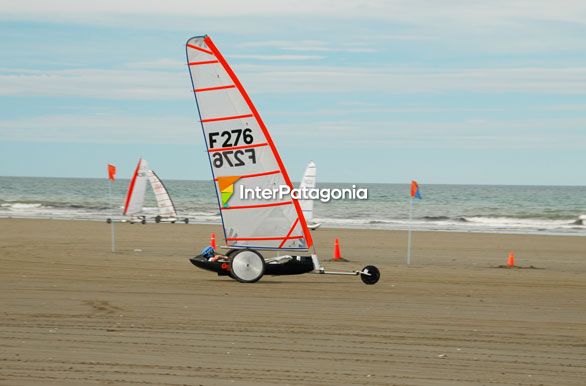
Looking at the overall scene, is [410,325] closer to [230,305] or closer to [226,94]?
[230,305]

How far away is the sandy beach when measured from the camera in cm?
762

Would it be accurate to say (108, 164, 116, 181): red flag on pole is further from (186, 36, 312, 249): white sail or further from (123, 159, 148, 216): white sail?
(123, 159, 148, 216): white sail

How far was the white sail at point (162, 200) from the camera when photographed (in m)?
42.7

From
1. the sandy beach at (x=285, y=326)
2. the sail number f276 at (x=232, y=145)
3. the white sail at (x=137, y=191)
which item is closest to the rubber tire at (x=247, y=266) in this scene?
the sandy beach at (x=285, y=326)

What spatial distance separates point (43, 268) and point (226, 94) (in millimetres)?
5525

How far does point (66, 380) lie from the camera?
714 centimetres

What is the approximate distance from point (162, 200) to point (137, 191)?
1460mm

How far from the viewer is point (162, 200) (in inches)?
1720

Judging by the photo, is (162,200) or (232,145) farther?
(162,200)

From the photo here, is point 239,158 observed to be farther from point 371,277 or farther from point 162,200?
point 162,200

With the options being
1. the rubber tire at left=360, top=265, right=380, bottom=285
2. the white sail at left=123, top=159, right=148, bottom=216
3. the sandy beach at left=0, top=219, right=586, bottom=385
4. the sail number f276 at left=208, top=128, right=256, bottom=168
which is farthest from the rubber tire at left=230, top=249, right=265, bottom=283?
the white sail at left=123, top=159, right=148, bottom=216

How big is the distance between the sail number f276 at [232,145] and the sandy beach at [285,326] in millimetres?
2114

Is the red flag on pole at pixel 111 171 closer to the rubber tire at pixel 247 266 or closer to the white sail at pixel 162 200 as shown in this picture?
the rubber tire at pixel 247 266

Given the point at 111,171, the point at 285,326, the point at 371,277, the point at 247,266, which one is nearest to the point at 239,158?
the point at 247,266
